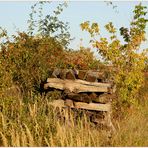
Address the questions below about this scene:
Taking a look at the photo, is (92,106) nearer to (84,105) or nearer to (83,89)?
(84,105)

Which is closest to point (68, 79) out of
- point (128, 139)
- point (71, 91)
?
point (71, 91)

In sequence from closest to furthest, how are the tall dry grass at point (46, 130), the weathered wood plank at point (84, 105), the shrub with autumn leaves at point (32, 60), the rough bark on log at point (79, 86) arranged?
the tall dry grass at point (46, 130) < the weathered wood plank at point (84, 105) < the rough bark on log at point (79, 86) < the shrub with autumn leaves at point (32, 60)

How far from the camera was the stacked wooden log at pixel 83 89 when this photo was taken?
10633mm

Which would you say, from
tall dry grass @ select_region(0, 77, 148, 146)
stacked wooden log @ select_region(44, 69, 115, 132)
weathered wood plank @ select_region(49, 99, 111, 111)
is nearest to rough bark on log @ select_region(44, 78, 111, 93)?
stacked wooden log @ select_region(44, 69, 115, 132)

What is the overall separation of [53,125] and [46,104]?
166 cm

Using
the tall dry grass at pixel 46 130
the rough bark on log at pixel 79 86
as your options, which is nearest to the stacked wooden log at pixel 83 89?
the rough bark on log at pixel 79 86

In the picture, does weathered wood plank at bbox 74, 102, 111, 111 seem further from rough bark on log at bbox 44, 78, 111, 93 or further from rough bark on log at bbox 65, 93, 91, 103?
rough bark on log at bbox 44, 78, 111, 93

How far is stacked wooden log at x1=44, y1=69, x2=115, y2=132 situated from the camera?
419 inches

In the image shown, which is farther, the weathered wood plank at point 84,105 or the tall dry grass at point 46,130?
the weathered wood plank at point 84,105

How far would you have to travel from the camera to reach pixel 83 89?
10773 mm

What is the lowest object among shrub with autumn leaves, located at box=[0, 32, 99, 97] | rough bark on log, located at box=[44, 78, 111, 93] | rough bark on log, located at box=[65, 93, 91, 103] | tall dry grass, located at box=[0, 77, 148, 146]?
tall dry grass, located at box=[0, 77, 148, 146]

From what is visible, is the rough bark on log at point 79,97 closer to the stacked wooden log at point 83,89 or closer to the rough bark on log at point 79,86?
the stacked wooden log at point 83,89

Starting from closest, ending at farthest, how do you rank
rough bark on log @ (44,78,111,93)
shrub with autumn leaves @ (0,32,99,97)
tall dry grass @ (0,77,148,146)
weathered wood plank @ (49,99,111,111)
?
1. tall dry grass @ (0,77,148,146)
2. weathered wood plank @ (49,99,111,111)
3. rough bark on log @ (44,78,111,93)
4. shrub with autumn leaves @ (0,32,99,97)

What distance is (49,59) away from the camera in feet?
39.4
